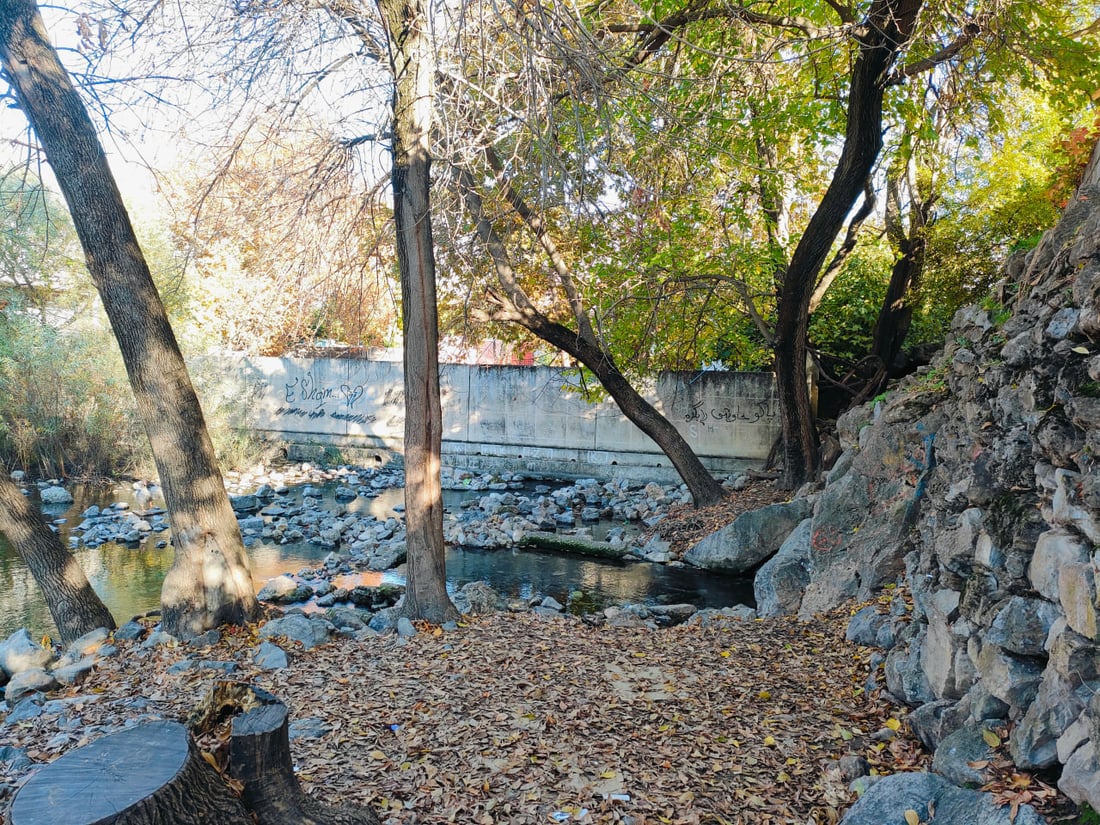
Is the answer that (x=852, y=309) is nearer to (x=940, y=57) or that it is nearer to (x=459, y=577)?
(x=940, y=57)

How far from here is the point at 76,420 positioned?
15281 millimetres

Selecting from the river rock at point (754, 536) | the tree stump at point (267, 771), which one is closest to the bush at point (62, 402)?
the river rock at point (754, 536)

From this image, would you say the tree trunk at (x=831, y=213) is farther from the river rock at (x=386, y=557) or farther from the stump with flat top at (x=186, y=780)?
the stump with flat top at (x=186, y=780)

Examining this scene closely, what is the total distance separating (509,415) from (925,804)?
49.4ft

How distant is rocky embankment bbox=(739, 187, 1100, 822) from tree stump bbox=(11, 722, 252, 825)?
2.91 m

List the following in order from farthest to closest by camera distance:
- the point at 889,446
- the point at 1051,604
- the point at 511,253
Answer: the point at 511,253 < the point at 889,446 < the point at 1051,604

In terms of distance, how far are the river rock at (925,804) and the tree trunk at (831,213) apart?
17.5ft

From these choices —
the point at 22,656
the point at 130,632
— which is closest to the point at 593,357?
the point at 130,632

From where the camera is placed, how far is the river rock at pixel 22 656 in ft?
17.5

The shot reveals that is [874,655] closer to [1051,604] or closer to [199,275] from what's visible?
[1051,604]

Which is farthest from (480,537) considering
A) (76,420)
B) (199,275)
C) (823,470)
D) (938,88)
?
(199,275)

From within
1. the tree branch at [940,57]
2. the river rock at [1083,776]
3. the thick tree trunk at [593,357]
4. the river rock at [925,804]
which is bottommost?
the river rock at [925,804]

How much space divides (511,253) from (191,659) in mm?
6851

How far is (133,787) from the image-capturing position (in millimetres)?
2264
